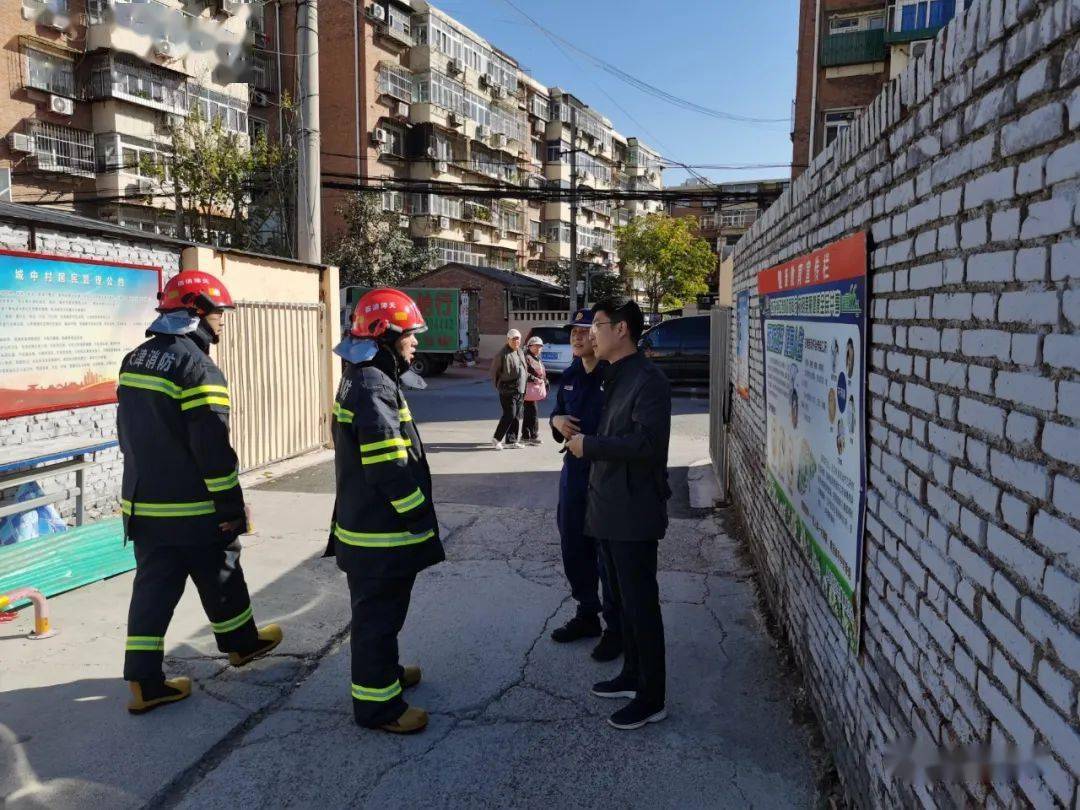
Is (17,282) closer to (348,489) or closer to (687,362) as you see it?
(348,489)

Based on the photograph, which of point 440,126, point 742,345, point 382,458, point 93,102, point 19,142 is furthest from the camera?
point 440,126

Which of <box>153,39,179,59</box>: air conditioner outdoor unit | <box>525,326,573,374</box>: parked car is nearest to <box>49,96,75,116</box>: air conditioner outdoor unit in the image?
<box>153,39,179,59</box>: air conditioner outdoor unit

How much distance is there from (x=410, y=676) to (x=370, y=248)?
28.5 m

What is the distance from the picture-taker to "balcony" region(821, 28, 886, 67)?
24859 millimetres

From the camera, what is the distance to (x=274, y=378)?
894 centimetres

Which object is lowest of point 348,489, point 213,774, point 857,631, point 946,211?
point 213,774

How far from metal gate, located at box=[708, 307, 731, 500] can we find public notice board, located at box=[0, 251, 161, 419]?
5287mm

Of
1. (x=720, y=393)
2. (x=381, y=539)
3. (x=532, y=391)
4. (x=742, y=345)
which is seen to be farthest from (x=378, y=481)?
(x=532, y=391)

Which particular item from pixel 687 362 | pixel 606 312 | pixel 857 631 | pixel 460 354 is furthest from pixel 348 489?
pixel 460 354

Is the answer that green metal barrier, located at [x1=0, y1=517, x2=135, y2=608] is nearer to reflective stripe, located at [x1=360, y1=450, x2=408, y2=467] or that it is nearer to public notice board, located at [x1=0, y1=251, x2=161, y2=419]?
public notice board, located at [x1=0, y1=251, x2=161, y2=419]

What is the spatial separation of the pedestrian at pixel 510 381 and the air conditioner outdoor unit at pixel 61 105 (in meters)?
23.6

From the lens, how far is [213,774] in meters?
3.06

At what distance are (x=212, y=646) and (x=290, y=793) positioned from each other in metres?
1.54

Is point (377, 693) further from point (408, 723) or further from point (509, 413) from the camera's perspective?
point (509, 413)
